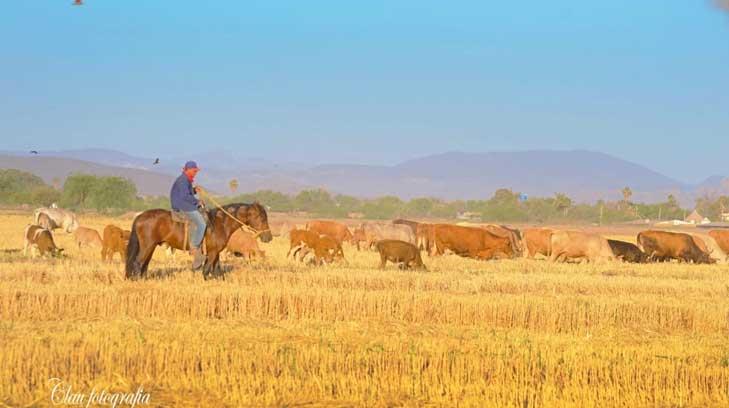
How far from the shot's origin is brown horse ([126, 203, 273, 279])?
16.2m

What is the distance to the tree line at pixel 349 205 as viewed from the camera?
90438 millimetres

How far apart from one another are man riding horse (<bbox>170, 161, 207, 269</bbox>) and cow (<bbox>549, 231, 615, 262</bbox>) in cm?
1478

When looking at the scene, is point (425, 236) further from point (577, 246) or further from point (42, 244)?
point (42, 244)

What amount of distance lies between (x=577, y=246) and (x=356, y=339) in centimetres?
1903

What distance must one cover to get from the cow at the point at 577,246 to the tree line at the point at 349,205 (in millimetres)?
59802

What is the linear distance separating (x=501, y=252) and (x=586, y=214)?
294 feet

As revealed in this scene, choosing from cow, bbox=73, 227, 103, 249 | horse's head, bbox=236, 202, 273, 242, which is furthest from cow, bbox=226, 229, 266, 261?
horse's head, bbox=236, 202, 273, 242

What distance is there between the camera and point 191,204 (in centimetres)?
1634

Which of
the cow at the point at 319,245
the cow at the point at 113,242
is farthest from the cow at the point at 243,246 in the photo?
the cow at the point at 113,242

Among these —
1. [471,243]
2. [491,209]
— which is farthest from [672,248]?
[491,209]

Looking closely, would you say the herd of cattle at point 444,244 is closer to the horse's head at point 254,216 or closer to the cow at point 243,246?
the cow at point 243,246

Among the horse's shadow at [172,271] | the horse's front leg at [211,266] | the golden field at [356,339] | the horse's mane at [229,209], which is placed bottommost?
the golden field at [356,339]

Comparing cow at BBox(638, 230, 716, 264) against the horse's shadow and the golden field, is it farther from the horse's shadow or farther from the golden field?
the horse's shadow

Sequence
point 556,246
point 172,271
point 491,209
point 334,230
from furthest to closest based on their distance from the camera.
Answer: point 491,209, point 334,230, point 556,246, point 172,271
